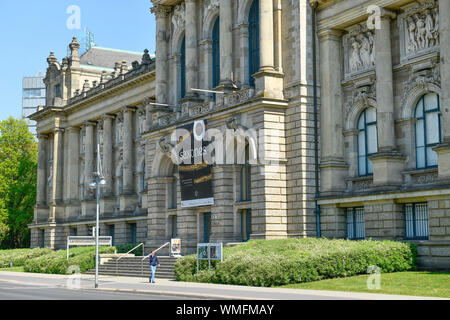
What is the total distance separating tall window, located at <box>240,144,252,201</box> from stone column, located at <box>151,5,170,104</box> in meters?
12.8

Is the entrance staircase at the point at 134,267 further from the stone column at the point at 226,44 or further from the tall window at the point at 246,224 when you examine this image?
the stone column at the point at 226,44

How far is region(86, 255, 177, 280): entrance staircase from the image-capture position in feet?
148

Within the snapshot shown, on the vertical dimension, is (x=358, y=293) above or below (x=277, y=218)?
below

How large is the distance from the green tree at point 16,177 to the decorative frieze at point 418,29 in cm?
6218

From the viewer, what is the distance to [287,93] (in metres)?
43.8

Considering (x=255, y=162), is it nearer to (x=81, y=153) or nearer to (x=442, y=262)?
(x=442, y=262)

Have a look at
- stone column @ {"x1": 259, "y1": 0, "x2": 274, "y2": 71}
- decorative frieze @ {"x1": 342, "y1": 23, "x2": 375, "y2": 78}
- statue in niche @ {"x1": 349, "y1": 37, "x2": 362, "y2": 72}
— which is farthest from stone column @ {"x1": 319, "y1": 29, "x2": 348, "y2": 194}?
stone column @ {"x1": 259, "y1": 0, "x2": 274, "y2": 71}

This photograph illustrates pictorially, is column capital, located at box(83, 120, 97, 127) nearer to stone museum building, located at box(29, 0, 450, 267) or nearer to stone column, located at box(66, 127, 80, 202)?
stone column, located at box(66, 127, 80, 202)

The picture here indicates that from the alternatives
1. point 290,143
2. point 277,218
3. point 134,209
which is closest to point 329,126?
point 290,143

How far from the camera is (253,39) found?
155 feet

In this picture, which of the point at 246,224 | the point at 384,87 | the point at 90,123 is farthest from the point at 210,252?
the point at 90,123

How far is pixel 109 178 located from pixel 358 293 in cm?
4809

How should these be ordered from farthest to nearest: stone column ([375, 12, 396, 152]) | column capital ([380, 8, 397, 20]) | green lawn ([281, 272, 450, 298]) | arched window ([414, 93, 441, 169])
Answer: column capital ([380, 8, 397, 20]) < stone column ([375, 12, 396, 152]) < arched window ([414, 93, 441, 169]) < green lawn ([281, 272, 450, 298])

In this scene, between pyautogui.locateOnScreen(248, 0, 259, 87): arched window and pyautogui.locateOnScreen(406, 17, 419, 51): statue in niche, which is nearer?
pyautogui.locateOnScreen(406, 17, 419, 51): statue in niche
